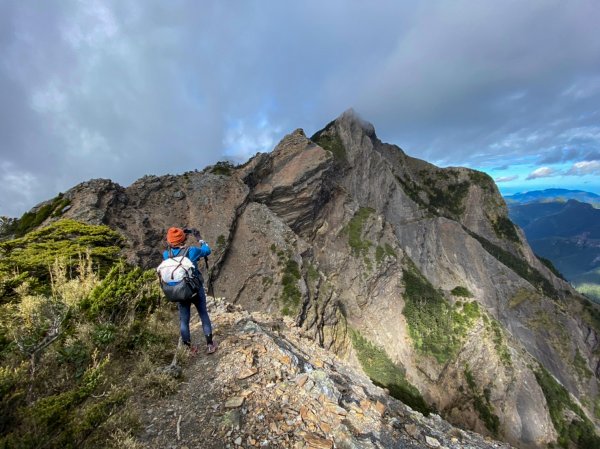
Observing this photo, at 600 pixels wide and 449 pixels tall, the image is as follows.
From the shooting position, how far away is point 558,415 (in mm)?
65125

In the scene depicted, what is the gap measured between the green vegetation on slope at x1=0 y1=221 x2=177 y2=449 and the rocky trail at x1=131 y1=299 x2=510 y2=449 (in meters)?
0.85

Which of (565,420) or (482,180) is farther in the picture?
(482,180)

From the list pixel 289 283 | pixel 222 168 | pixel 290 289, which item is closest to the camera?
pixel 290 289

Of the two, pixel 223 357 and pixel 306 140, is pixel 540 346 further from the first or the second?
pixel 223 357

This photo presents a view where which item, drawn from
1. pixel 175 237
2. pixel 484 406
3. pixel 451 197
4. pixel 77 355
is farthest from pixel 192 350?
pixel 451 197

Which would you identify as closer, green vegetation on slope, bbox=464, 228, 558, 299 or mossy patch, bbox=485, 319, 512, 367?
mossy patch, bbox=485, 319, 512, 367

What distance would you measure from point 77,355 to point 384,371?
6272 cm

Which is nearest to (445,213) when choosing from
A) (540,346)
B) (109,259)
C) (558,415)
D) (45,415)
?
(540,346)

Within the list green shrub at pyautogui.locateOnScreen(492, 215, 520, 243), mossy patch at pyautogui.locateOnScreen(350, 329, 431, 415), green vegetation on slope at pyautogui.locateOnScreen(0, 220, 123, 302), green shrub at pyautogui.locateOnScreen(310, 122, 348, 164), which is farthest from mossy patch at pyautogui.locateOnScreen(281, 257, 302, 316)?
green shrub at pyautogui.locateOnScreen(492, 215, 520, 243)

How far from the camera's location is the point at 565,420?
214 ft

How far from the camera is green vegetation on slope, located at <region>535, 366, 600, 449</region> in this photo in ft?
Result: 206

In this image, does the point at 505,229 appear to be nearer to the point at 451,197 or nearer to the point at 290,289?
the point at 451,197

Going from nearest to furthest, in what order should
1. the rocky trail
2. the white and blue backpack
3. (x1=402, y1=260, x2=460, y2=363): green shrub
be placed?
the rocky trail < the white and blue backpack < (x1=402, y1=260, x2=460, y2=363): green shrub

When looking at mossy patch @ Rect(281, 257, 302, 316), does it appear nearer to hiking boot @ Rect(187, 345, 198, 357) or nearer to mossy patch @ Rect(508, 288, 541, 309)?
hiking boot @ Rect(187, 345, 198, 357)
